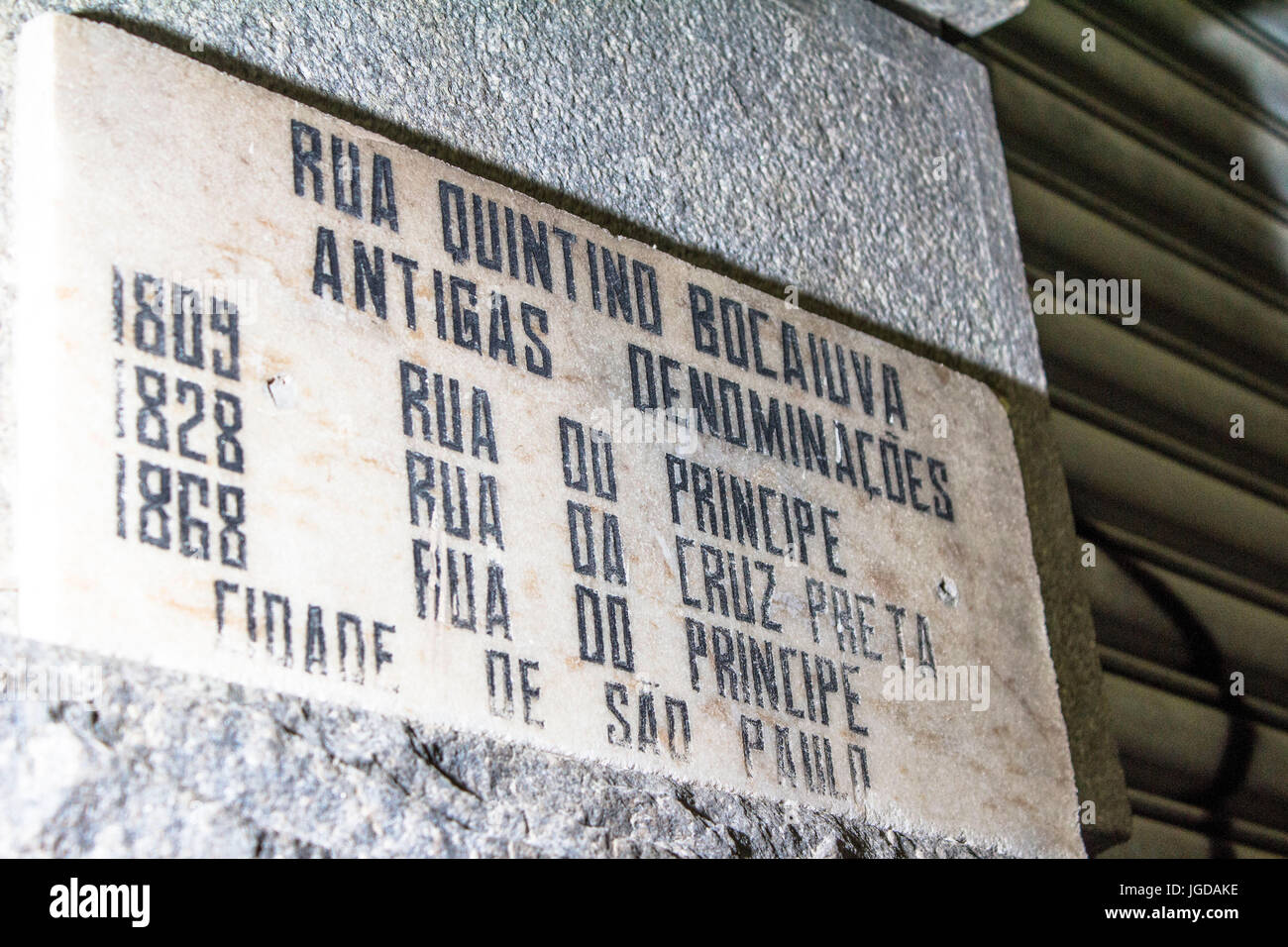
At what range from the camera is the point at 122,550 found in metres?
1.68

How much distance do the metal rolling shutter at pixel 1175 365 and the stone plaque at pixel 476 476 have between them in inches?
34.4

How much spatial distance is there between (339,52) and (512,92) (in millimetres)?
324

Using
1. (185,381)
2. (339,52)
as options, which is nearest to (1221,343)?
(339,52)

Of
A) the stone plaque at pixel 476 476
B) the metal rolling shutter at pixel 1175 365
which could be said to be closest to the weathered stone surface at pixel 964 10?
the metal rolling shutter at pixel 1175 365

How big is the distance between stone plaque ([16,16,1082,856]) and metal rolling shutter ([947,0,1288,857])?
34.4 inches

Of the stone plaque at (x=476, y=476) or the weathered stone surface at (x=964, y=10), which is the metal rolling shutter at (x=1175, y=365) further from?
the stone plaque at (x=476, y=476)

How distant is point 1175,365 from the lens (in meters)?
3.90

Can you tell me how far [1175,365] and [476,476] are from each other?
2.50 meters

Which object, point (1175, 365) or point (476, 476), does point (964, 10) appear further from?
point (476, 476)

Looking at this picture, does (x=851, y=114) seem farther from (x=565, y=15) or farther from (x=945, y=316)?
(x=565, y=15)

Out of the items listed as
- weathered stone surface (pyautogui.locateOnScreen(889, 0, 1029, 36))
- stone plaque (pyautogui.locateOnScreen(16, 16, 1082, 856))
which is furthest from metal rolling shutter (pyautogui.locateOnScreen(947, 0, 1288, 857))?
stone plaque (pyautogui.locateOnScreen(16, 16, 1082, 856))

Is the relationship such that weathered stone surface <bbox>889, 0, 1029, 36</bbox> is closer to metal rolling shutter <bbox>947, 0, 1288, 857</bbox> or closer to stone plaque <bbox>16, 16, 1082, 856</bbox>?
metal rolling shutter <bbox>947, 0, 1288, 857</bbox>

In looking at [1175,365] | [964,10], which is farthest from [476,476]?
[1175,365]

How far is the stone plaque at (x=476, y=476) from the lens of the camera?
176 cm
